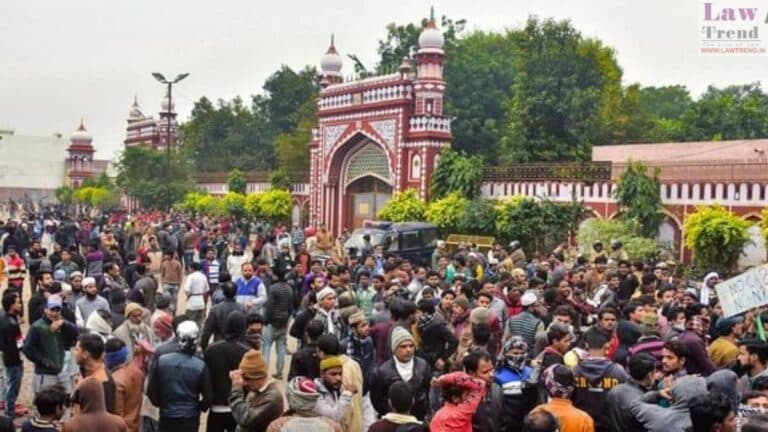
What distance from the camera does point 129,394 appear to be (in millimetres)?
5617

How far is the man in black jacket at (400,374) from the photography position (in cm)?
561

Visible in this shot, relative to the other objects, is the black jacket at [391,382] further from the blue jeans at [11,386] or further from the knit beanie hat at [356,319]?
the blue jeans at [11,386]

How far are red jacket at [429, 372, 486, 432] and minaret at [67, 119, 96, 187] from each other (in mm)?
56858

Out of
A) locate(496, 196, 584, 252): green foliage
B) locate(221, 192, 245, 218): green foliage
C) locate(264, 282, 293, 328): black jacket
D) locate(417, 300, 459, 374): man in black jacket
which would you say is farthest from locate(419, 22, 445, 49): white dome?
locate(417, 300, 459, 374): man in black jacket

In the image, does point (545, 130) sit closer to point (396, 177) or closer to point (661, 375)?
point (396, 177)

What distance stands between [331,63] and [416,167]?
7.19 meters

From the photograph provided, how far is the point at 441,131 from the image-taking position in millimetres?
25625

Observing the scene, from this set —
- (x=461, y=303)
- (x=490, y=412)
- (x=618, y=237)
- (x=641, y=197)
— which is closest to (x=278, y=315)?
(x=461, y=303)

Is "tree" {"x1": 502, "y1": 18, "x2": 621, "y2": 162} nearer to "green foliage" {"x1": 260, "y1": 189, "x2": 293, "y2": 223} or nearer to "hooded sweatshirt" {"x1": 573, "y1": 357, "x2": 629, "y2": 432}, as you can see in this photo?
"green foliage" {"x1": 260, "y1": 189, "x2": 293, "y2": 223}

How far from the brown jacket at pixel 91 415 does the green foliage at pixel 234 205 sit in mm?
29543

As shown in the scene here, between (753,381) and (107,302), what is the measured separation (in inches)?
248

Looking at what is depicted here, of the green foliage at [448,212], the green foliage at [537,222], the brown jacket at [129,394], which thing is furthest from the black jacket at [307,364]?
the green foliage at [448,212]

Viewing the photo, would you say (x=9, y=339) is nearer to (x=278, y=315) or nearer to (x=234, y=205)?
(x=278, y=315)

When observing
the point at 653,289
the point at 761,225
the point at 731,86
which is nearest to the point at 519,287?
the point at 653,289
